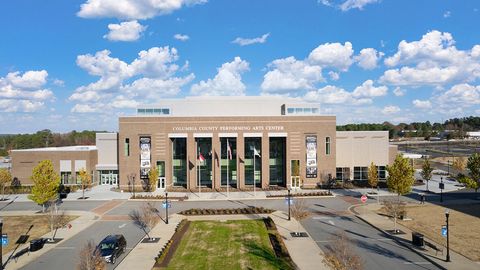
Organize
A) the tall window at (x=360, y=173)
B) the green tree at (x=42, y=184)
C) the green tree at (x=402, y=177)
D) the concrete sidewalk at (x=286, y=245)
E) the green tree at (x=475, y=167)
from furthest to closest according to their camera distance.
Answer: the tall window at (x=360, y=173) → the green tree at (x=475, y=167) → the green tree at (x=402, y=177) → the green tree at (x=42, y=184) → the concrete sidewalk at (x=286, y=245)

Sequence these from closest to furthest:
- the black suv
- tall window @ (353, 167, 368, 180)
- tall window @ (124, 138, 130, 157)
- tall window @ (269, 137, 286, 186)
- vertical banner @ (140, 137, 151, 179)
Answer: the black suv → vertical banner @ (140, 137, 151, 179) → tall window @ (124, 138, 130, 157) → tall window @ (269, 137, 286, 186) → tall window @ (353, 167, 368, 180)

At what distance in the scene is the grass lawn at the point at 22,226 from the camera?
33.5 meters

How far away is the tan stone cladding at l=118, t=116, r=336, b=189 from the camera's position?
5856 cm

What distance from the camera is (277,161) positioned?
2408 inches

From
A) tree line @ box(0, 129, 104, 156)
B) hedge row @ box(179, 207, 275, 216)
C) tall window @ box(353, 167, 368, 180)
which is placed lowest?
hedge row @ box(179, 207, 275, 216)

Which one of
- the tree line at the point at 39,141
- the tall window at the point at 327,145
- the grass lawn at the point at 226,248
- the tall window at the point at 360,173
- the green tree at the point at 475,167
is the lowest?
the grass lawn at the point at 226,248

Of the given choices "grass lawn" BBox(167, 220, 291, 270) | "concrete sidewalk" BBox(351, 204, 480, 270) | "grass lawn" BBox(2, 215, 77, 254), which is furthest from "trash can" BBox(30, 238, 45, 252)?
"concrete sidewalk" BBox(351, 204, 480, 270)

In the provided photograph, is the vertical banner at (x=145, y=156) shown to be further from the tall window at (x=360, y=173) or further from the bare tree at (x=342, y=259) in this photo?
the bare tree at (x=342, y=259)

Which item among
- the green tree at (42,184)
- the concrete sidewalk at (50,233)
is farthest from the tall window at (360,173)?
the green tree at (42,184)

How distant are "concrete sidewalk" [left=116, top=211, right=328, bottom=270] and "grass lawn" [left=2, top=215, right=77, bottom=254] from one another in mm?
10498

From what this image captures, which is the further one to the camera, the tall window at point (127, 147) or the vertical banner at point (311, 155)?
the tall window at point (127, 147)

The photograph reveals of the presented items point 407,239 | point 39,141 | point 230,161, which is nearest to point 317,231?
point 407,239

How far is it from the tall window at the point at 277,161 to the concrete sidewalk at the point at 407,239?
1748cm

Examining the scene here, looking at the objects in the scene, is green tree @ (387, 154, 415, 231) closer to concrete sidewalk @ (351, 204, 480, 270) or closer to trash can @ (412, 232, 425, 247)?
concrete sidewalk @ (351, 204, 480, 270)
